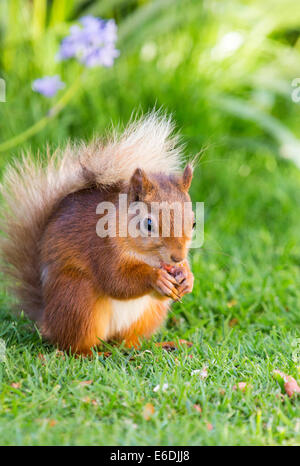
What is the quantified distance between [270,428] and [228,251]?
202 cm

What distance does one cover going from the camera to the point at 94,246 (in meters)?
2.75

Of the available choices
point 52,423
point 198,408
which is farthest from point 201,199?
point 52,423

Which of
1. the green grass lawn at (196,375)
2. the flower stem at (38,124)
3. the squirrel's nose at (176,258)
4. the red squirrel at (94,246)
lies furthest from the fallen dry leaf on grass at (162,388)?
the flower stem at (38,124)

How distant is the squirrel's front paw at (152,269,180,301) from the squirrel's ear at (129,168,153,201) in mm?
315

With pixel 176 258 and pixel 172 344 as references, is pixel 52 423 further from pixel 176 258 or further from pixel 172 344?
pixel 172 344

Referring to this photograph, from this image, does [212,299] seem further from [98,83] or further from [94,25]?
[98,83]

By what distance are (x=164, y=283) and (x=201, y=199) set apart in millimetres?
2216

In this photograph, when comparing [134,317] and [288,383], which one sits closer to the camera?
[288,383]

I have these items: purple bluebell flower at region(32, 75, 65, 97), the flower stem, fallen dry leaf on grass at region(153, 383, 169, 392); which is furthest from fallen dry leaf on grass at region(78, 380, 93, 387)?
purple bluebell flower at region(32, 75, 65, 97)

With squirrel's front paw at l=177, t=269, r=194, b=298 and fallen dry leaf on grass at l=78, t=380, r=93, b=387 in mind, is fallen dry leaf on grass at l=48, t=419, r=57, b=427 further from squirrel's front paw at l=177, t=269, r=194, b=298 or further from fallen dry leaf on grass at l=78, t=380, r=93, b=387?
squirrel's front paw at l=177, t=269, r=194, b=298

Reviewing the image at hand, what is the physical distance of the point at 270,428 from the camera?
2.23 m

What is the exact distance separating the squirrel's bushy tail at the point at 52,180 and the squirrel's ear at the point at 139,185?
0.69ft

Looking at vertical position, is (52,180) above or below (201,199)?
below

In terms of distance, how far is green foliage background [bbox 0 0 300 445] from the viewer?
90.8 inches
